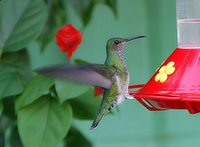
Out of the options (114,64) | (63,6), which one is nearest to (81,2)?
(63,6)

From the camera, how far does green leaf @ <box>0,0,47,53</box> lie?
2824 millimetres

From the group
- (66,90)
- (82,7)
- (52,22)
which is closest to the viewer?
(66,90)

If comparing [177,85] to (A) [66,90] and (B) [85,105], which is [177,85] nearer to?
(A) [66,90]

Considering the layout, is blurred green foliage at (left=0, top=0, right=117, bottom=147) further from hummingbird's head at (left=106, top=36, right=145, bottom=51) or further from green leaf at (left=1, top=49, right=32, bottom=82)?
hummingbird's head at (left=106, top=36, right=145, bottom=51)

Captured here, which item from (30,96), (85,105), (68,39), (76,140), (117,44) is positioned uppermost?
(117,44)

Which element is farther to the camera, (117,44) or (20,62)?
(20,62)

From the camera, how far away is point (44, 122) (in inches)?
105

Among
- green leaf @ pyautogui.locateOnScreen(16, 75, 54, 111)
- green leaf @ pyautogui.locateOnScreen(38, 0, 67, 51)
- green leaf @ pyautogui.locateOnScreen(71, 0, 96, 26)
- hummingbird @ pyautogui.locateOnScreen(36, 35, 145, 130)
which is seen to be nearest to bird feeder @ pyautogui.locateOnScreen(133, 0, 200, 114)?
hummingbird @ pyautogui.locateOnScreen(36, 35, 145, 130)

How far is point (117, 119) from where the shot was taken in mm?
4469

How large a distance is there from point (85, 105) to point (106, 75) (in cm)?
62

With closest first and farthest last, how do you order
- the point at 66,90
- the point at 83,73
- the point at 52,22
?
the point at 83,73 → the point at 66,90 → the point at 52,22

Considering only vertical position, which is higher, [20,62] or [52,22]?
[20,62]

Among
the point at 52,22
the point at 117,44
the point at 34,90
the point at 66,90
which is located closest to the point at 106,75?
the point at 117,44

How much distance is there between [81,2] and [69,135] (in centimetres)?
68
